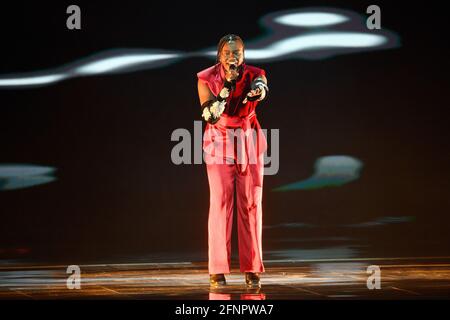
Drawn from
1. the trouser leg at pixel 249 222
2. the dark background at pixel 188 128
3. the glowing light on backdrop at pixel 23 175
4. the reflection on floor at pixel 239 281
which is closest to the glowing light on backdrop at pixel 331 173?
the dark background at pixel 188 128

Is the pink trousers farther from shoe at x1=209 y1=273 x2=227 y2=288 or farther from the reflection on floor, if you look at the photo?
the reflection on floor

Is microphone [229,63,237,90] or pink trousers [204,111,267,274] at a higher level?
microphone [229,63,237,90]

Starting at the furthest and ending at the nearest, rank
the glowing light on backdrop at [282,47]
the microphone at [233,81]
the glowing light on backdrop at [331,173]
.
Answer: the glowing light on backdrop at [331,173] < the glowing light on backdrop at [282,47] < the microphone at [233,81]

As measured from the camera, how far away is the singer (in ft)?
14.9

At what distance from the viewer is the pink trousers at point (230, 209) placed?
4547 mm

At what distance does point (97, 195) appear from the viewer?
21.0 feet

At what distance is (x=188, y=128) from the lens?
6.32 m

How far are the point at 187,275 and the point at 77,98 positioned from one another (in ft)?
5.63

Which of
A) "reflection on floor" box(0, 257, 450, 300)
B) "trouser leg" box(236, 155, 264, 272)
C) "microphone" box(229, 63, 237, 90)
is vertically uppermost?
"microphone" box(229, 63, 237, 90)

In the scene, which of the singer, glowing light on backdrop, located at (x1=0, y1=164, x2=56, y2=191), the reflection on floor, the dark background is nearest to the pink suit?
the singer

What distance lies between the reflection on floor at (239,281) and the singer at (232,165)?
0.54 ft

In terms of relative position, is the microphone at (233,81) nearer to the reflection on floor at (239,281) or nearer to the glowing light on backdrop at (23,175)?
the reflection on floor at (239,281)
